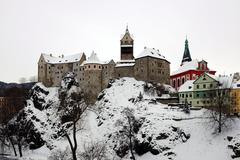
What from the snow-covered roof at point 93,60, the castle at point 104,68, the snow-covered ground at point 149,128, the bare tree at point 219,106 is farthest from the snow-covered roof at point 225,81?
the snow-covered roof at point 93,60

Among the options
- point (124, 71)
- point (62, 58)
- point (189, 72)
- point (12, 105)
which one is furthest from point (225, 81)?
point (12, 105)

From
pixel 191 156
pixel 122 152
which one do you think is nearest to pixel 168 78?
pixel 122 152

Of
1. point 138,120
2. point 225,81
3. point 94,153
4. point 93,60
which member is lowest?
point 94,153

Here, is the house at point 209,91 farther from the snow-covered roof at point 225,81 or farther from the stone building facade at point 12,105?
the stone building facade at point 12,105

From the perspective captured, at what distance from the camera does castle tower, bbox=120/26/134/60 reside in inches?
4301

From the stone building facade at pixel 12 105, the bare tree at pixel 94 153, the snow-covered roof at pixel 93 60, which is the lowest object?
→ the bare tree at pixel 94 153

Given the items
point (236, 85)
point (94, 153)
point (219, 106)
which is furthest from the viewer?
point (236, 85)

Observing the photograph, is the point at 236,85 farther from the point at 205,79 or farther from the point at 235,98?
the point at 205,79

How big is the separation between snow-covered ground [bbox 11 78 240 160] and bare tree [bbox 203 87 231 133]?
4.70 feet

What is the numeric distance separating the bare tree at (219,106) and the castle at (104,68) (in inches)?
786

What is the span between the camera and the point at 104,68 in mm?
104188

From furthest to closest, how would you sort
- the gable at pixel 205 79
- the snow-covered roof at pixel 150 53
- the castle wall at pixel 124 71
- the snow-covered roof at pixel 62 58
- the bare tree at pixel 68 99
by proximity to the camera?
the snow-covered roof at pixel 62 58, the castle wall at pixel 124 71, the snow-covered roof at pixel 150 53, the bare tree at pixel 68 99, the gable at pixel 205 79

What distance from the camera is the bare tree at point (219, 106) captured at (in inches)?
2771

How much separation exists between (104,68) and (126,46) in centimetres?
1124
